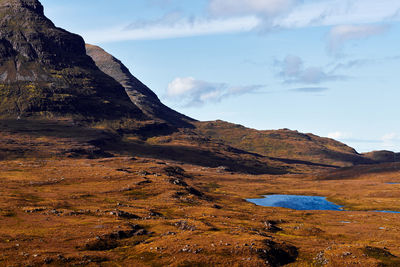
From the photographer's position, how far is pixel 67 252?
68.9 metres

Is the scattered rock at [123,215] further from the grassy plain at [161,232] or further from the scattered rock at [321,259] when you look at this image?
the scattered rock at [321,259]

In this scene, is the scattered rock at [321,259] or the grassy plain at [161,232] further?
the scattered rock at [321,259]

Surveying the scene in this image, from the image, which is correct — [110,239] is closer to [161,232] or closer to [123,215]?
[161,232]

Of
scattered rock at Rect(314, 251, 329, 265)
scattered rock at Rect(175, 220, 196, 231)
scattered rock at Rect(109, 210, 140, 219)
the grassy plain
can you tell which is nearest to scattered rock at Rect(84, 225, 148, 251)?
the grassy plain

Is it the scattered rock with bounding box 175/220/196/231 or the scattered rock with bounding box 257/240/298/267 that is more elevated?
the scattered rock with bounding box 257/240/298/267

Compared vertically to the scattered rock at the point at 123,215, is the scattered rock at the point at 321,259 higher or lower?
higher

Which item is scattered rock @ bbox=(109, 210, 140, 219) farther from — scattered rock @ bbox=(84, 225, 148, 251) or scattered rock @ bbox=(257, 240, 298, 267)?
scattered rock @ bbox=(257, 240, 298, 267)

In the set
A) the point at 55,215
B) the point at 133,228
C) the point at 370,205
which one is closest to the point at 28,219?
the point at 55,215

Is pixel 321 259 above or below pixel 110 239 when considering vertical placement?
above

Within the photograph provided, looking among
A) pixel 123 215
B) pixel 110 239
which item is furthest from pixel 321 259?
pixel 123 215

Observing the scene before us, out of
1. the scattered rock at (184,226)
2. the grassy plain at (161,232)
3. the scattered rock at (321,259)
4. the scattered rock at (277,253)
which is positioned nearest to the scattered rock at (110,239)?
the grassy plain at (161,232)

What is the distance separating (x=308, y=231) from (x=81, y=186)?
9498cm

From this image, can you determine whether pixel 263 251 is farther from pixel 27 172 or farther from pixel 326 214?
pixel 27 172

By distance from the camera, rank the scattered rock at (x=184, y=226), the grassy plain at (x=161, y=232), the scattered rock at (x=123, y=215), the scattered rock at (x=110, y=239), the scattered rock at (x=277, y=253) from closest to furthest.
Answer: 1. the grassy plain at (x=161, y=232)
2. the scattered rock at (x=277, y=253)
3. the scattered rock at (x=110, y=239)
4. the scattered rock at (x=184, y=226)
5. the scattered rock at (x=123, y=215)
